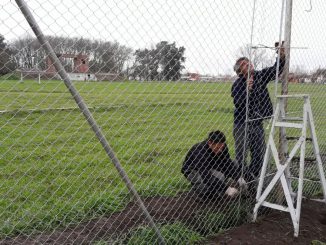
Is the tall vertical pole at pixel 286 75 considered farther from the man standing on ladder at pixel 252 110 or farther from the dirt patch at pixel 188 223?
the dirt patch at pixel 188 223

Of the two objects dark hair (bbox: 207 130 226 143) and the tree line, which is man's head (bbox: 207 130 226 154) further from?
the tree line

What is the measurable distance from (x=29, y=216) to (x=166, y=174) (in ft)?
7.29

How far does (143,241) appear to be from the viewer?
3.20 meters

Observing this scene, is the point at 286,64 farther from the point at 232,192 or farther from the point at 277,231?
the point at 277,231

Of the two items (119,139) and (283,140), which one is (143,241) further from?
(119,139)

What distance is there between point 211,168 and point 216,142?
0.35m

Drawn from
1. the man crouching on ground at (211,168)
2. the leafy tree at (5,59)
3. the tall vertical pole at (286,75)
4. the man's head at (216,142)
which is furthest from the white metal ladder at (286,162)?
the leafy tree at (5,59)

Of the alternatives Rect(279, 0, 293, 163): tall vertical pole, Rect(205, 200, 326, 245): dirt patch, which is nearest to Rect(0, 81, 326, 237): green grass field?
Rect(279, 0, 293, 163): tall vertical pole

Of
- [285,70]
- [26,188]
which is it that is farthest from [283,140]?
[26,188]

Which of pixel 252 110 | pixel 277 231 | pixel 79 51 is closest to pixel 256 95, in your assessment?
pixel 252 110

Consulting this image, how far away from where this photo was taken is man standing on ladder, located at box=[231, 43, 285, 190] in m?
4.25

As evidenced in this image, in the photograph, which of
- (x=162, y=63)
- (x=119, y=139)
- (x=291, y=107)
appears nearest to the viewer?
(x=162, y=63)

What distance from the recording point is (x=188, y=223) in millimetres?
3799

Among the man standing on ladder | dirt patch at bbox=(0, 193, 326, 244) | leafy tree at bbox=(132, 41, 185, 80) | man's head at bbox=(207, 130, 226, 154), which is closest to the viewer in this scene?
leafy tree at bbox=(132, 41, 185, 80)
